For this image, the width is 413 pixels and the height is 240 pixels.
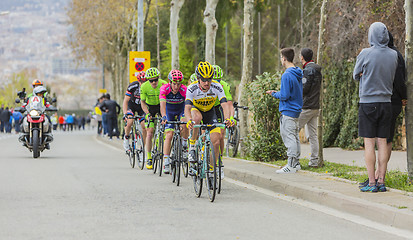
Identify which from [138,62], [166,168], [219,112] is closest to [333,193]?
[219,112]

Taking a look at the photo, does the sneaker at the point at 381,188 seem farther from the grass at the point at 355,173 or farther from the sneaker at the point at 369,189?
the grass at the point at 355,173

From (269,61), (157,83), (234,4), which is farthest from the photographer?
(269,61)

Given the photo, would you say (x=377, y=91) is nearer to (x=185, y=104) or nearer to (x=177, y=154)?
(x=185, y=104)

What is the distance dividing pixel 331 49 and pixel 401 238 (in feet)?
50.3

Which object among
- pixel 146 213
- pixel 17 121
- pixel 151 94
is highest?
pixel 151 94

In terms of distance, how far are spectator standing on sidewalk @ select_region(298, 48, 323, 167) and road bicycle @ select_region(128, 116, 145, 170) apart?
3827 mm

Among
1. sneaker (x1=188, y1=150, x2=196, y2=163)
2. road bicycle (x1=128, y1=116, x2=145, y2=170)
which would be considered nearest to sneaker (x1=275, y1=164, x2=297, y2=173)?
sneaker (x1=188, y1=150, x2=196, y2=163)

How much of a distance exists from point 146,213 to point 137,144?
6926 millimetres

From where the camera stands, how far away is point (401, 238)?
710 centimetres

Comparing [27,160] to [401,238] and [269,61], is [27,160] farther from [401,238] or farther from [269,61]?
[269,61]

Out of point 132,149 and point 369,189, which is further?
point 132,149

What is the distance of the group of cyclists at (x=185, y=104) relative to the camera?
1066 centimetres

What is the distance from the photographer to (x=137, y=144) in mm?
15758

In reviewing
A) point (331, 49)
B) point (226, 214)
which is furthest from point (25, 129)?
point (226, 214)
